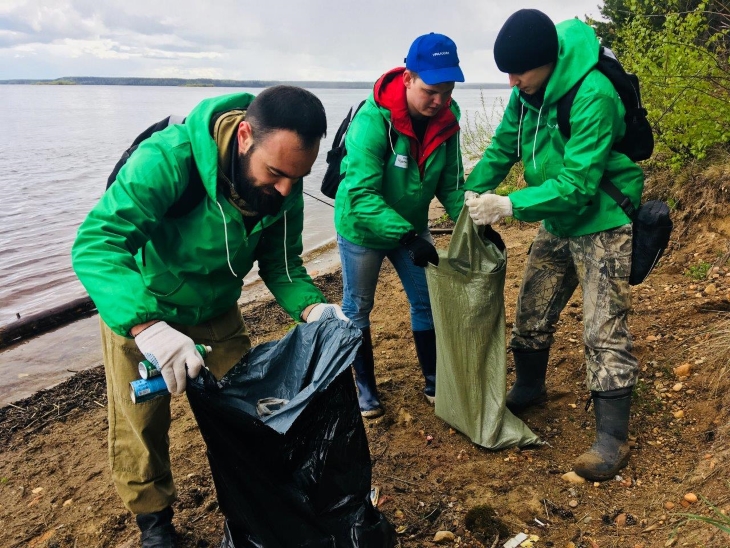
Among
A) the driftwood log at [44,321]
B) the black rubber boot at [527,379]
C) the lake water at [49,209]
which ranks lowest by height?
the lake water at [49,209]

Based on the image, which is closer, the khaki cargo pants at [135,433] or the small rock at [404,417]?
the khaki cargo pants at [135,433]

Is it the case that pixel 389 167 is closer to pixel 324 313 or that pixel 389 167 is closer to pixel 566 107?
pixel 566 107

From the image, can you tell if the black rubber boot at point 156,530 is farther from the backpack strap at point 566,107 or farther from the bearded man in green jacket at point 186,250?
the backpack strap at point 566,107

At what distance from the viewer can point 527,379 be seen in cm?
331

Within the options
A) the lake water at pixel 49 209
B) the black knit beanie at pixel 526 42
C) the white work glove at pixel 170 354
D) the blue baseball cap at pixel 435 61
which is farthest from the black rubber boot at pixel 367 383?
the lake water at pixel 49 209

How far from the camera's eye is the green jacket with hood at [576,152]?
248cm

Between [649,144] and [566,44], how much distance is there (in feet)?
1.85

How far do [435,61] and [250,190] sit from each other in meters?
1.26

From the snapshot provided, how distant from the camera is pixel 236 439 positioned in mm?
1795

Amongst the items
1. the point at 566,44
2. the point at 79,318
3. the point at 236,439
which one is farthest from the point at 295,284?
the point at 79,318

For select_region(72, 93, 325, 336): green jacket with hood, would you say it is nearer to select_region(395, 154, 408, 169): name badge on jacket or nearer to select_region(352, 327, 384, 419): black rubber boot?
select_region(395, 154, 408, 169): name badge on jacket

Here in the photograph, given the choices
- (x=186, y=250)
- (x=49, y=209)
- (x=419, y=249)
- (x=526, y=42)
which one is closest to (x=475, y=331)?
(x=419, y=249)

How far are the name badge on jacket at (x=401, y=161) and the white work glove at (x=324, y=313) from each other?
975 millimetres

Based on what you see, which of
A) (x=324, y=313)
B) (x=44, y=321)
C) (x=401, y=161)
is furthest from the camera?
(x=44, y=321)
